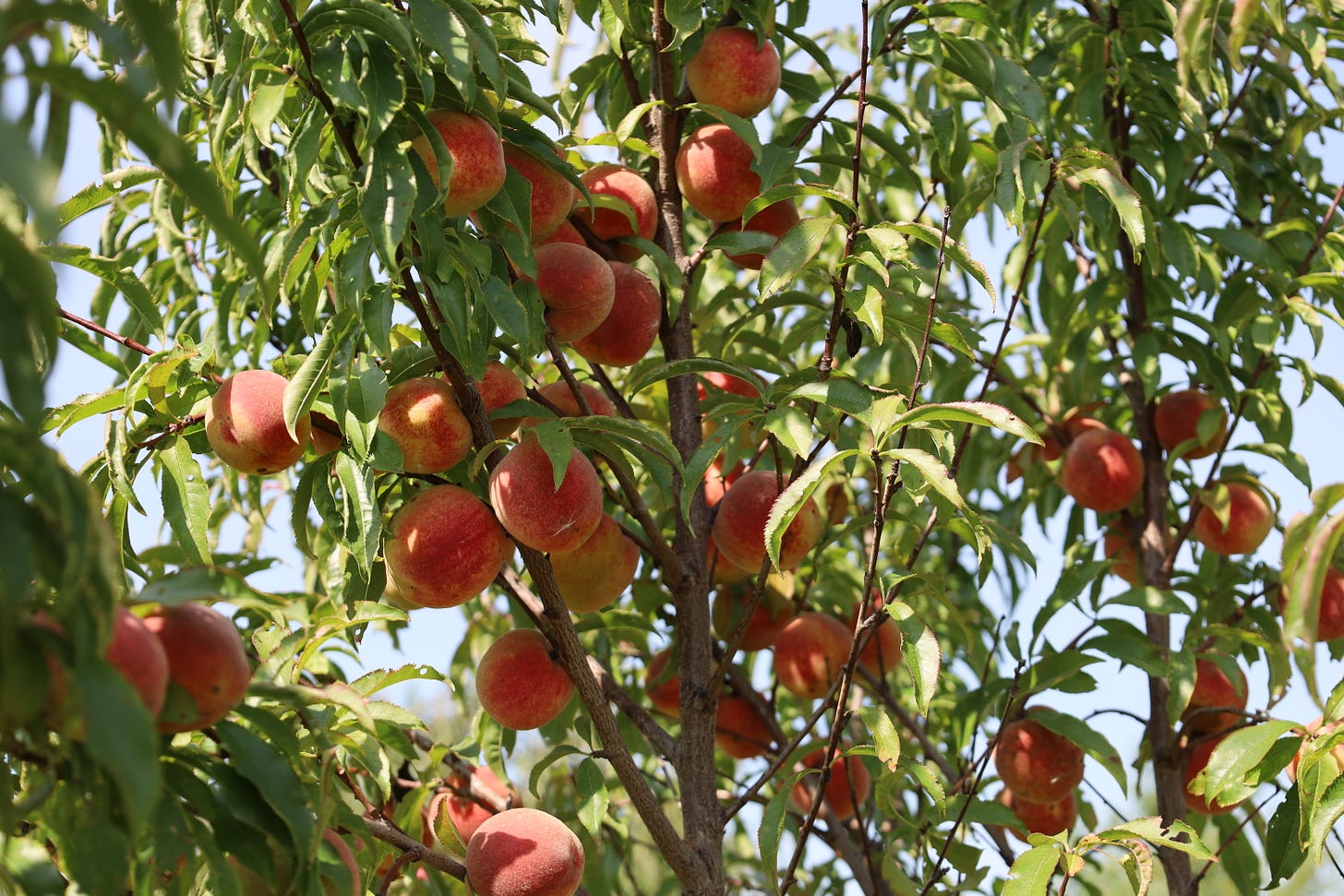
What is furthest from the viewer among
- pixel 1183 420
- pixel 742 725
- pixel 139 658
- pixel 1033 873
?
pixel 1183 420

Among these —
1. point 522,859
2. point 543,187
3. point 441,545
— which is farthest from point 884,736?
point 543,187

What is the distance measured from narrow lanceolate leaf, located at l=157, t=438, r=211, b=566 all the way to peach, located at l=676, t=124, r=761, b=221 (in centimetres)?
90

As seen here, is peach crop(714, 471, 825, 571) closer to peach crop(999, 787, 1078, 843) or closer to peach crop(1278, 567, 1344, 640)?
peach crop(999, 787, 1078, 843)

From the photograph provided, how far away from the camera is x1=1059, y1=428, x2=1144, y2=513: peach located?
2.37m

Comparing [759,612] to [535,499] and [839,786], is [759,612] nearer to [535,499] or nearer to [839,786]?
[839,786]

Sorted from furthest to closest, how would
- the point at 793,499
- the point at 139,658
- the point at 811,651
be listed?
1. the point at 811,651
2. the point at 793,499
3. the point at 139,658

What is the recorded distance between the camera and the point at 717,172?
1914 mm

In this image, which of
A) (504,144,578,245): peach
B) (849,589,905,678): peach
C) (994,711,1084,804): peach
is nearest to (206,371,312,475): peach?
(504,144,578,245): peach

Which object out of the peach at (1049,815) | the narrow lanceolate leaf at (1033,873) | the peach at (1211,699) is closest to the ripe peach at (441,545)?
the narrow lanceolate leaf at (1033,873)

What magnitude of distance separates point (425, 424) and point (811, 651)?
97 centimetres

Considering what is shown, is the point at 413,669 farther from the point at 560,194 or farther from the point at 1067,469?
the point at 1067,469

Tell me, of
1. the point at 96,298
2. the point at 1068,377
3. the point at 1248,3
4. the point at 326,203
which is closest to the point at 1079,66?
the point at 1068,377

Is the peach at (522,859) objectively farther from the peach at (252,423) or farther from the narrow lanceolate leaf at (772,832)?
the peach at (252,423)

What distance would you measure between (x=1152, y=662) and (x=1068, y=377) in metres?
0.90
